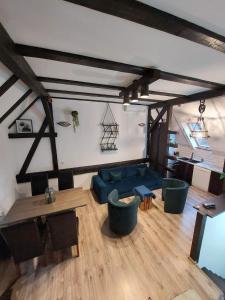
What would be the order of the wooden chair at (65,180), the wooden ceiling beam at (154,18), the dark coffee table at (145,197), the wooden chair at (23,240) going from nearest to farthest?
1. the wooden ceiling beam at (154,18)
2. the wooden chair at (23,240)
3. the wooden chair at (65,180)
4. the dark coffee table at (145,197)

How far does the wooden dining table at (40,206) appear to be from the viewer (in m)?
2.31

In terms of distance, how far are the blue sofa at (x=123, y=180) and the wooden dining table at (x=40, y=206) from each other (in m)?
1.06

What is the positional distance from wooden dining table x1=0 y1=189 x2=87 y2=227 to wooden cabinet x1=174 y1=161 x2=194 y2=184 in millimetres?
4145

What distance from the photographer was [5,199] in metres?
2.91

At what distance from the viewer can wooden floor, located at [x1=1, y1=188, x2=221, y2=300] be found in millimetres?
1902

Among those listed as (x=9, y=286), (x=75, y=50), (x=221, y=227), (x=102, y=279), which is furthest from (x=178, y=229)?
(x=75, y=50)

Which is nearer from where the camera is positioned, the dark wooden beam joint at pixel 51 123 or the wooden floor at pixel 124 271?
the wooden floor at pixel 124 271

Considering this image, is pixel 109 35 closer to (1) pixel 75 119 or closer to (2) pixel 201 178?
(1) pixel 75 119

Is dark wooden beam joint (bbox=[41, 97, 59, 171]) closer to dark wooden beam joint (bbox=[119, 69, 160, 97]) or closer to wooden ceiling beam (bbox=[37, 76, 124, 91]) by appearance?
wooden ceiling beam (bbox=[37, 76, 124, 91])

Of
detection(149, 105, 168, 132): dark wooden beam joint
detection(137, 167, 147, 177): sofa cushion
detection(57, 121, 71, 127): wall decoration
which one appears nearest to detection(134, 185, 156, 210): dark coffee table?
detection(137, 167, 147, 177): sofa cushion

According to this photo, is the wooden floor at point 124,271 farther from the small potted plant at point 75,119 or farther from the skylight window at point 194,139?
the skylight window at point 194,139

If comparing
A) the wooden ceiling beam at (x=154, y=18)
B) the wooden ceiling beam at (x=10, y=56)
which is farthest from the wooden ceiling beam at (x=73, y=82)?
the wooden ceiling beam at (x=154, y=18)

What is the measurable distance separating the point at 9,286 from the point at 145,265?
2094 mm

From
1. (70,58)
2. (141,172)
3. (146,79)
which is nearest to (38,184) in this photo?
(70,58)
